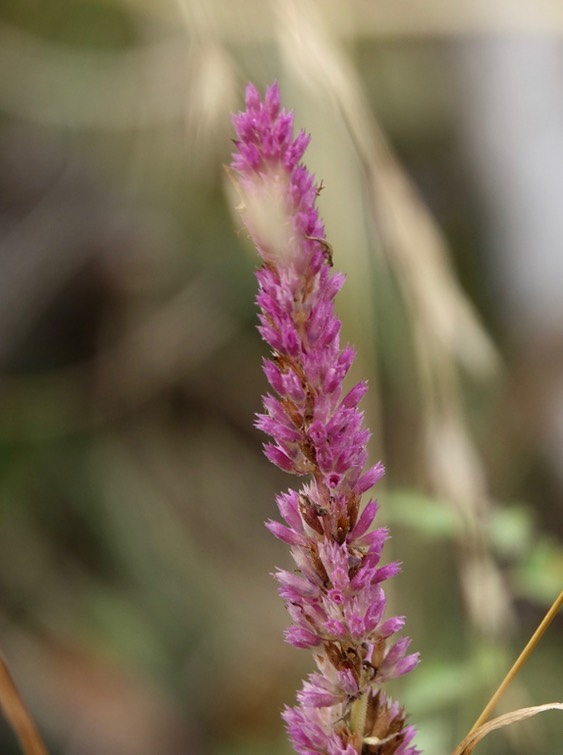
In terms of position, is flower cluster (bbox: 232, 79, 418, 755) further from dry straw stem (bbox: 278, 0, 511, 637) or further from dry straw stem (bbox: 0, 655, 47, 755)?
dry straw stem (bbox: 278, 0, 511, 637)

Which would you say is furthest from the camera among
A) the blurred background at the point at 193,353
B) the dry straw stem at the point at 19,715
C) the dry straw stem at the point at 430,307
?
the blurred background at the point at 193,353

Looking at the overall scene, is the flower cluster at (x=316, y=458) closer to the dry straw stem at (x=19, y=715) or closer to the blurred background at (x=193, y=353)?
the dry straw stem at (x=19, y=715)

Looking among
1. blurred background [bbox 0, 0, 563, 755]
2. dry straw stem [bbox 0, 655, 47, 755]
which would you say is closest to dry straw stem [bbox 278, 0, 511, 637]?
blurred background [bbox 0, 0, 563, 755]

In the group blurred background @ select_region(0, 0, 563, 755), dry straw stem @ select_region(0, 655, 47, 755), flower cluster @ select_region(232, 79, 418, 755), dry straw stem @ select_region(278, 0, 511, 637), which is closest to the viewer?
flower cluster @ select_region(232, 79, 418, 755)

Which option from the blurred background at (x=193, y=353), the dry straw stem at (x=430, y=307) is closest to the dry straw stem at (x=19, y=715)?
the dry straw stem at (x=430, y=307)

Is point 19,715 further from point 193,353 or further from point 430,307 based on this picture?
point 193,353
